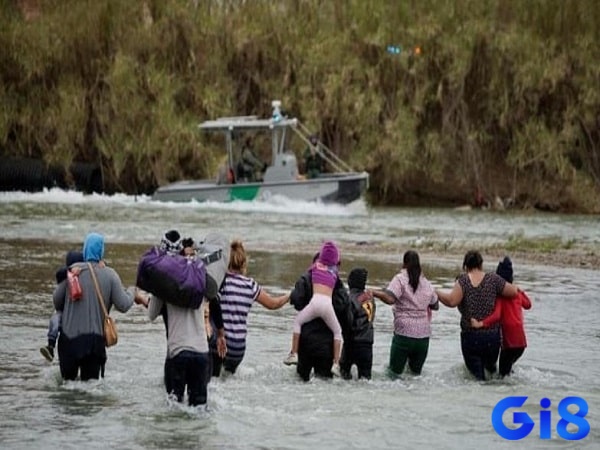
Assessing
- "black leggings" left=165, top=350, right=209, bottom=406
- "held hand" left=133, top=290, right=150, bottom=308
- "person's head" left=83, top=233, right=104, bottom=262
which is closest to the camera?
"black leggings" left=165, top=350, right=209, bottom=406

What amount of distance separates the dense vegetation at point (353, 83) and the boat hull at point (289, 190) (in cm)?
530

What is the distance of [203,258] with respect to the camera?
11875 mm

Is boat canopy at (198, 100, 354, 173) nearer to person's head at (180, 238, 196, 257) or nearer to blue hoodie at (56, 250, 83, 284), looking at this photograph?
blue hoodie at (56, 250, 83, 284)

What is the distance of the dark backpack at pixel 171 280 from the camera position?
11070mm

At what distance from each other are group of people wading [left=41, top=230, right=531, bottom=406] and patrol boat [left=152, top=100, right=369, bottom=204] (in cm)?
2594

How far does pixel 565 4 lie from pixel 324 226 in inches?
663

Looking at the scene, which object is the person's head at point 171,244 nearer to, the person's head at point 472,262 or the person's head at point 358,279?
the person's head at point 358,279

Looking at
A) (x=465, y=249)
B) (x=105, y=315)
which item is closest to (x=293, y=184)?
(x=465, y=249)

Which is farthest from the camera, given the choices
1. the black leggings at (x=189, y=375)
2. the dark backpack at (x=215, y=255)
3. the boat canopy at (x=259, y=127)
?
the boat canopy at (x=259, y=127)

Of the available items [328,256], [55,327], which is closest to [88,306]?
[55,327]

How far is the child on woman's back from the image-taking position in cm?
1291

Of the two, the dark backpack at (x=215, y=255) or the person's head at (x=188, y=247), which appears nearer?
the person's head at (x=188, y=247)

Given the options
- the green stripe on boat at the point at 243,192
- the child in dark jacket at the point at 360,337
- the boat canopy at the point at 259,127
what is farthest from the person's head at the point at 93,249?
the boat canopy at the point at 259,127

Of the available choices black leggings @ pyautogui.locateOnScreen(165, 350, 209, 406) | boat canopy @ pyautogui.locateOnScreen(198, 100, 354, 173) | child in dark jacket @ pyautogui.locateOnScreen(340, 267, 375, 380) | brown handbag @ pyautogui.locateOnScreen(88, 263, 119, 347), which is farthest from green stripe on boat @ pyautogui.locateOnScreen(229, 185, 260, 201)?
black leggings @ pyautogui.locateOnScreen(165, 350, 209, 406)
